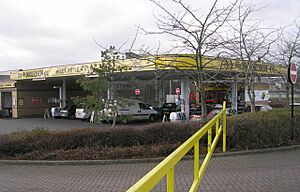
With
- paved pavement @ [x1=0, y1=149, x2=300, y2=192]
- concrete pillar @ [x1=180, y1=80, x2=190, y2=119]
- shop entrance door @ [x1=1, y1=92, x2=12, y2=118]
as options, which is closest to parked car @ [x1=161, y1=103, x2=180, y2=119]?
concrete pillar @ [x1=180, y1=80, x2=190, y2=119]

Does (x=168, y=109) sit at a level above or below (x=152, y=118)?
above

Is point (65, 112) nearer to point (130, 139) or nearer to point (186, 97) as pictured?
point (186, 97)

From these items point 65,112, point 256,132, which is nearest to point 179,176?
point 256,132

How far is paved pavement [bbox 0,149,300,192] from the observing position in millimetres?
6422

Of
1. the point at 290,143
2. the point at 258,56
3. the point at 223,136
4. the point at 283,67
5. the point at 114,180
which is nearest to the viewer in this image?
the point at 114,180

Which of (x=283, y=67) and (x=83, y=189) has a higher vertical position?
(x=283, y=67)

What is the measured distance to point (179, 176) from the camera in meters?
7.15

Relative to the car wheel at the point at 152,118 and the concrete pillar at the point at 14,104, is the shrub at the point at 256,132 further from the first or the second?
the concrete pillar at the point at 14,104

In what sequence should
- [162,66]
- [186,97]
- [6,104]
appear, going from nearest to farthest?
[162,66], [186,97], [6,104]

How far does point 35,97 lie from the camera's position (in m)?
35.1

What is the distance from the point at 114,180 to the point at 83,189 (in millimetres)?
853

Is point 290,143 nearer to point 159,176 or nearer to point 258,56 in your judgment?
point 258,56

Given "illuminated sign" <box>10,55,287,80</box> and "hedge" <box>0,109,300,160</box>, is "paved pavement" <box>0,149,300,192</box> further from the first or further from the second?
"illuminated sign" <box>10,55,287,80</box>

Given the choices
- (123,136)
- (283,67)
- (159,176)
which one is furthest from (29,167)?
(283,67)
